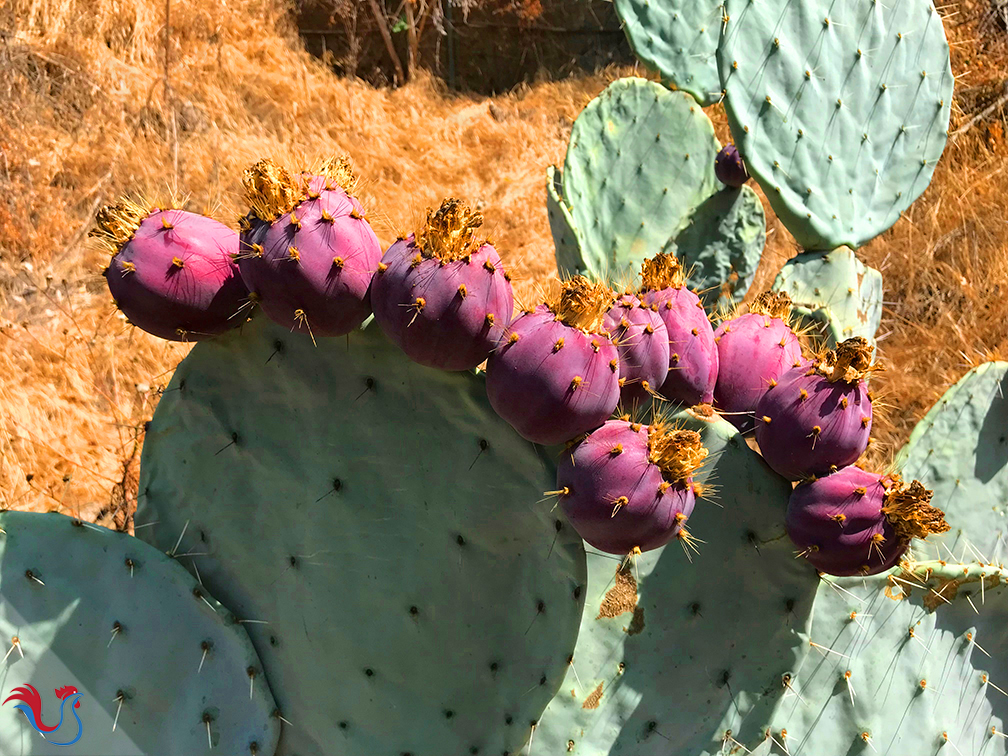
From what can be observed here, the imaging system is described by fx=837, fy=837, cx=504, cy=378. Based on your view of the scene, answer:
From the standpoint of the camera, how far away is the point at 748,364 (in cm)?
132

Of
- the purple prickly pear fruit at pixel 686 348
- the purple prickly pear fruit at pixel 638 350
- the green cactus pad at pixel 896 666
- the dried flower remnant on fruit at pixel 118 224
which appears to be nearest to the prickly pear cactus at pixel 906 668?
the green cactus pad at pixel 896 666

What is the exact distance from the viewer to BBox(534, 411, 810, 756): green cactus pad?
1.26 metres

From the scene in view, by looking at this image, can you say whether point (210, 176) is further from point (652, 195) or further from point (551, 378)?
point (551, 378)

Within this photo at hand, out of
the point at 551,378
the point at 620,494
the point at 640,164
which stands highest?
the point at 551,378

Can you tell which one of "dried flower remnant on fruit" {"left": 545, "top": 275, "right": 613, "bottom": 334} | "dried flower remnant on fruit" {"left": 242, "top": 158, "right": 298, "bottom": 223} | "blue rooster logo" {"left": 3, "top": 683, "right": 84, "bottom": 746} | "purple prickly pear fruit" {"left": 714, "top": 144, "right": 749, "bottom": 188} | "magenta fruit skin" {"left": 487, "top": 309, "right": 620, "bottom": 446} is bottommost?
"purple prickly pear fruit" {"left": 714, "top": 144, "right": 749, "bottom": 188}

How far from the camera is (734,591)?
4.18ft

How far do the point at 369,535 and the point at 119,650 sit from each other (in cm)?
41

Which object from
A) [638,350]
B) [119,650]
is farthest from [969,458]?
[119,650]

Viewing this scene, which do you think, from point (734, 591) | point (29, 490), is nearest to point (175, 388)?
point (734, 591)

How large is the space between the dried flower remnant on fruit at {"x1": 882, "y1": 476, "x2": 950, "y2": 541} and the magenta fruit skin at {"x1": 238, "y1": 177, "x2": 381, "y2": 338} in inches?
29.3

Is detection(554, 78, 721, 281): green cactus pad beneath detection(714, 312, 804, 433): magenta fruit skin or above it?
beneath

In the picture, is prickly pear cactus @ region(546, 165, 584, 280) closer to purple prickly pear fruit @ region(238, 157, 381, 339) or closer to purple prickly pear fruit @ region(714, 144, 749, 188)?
purple prickly pear fruit @ region(714, 144, 749, 188)

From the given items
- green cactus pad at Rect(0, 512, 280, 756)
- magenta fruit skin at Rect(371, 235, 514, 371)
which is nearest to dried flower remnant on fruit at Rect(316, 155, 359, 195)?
magenta fruit skin at Rect(371, 235, 514, 371)

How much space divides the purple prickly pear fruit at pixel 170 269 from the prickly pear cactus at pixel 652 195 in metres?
1.86
